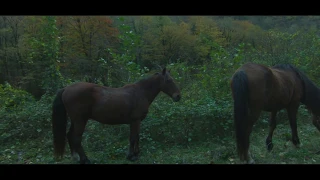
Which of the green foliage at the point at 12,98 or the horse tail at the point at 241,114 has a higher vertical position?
the horse tail at the point at 241,114

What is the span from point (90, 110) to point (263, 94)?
12.0 ft

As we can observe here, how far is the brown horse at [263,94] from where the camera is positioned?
5.57m

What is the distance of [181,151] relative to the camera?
707 cm

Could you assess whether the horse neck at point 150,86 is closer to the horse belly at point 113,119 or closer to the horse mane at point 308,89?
the horse belly at point 113,119

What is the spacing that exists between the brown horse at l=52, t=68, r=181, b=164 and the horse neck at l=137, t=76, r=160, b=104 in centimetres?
8

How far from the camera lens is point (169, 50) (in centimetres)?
3194

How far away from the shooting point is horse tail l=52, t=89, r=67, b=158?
617 centimetres

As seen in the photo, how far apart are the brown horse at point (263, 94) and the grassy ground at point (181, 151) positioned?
1.54ft

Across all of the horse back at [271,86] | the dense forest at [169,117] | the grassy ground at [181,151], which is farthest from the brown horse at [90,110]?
the horse back at [271,86]

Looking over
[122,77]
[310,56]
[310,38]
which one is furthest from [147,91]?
[310,38]

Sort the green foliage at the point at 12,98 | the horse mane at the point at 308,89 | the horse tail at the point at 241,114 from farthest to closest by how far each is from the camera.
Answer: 1. the green foliage at the point at 12,98
2. the horse mane at the point at 308,89
3. the horse tail at the point at 241,114

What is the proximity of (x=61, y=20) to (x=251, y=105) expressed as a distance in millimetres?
24974

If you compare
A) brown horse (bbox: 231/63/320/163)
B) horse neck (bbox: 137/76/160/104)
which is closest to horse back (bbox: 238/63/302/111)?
brown horse (bbox: 231/63/320/163)

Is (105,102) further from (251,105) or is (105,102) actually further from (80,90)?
(251,105)
